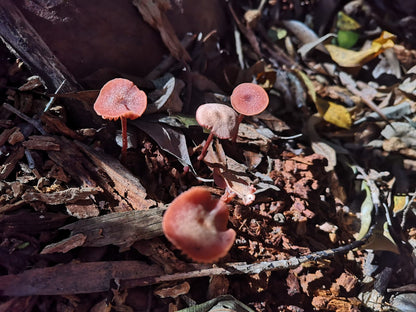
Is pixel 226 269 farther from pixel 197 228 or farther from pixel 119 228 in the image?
pixel 119 228

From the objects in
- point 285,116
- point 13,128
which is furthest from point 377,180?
point 13,128

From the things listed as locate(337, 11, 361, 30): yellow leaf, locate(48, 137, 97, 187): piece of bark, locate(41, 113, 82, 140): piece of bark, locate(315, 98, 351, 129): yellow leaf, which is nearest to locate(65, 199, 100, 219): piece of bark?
locate(48, 137, 97, 187): piece of bark

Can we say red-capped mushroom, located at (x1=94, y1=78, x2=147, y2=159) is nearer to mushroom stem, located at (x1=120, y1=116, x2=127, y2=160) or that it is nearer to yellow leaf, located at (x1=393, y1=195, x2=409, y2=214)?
mushroom stem, located at (x1=120, y1=116, x2=127, y2=160)

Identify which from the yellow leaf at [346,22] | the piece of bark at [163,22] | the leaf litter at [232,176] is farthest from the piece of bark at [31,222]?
the yellow leaf at [346,22]

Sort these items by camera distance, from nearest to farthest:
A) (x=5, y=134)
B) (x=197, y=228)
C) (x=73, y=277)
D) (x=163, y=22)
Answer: (x=197, y=228)
(x=73, y=277)
(x=5, y=134)
(x=163, y=22)

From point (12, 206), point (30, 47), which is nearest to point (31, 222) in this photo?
point (12, 206)

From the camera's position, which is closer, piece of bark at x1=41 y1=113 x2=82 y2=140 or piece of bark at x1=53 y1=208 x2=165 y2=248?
piece of bark at x1=53 y1=208 x2=165 y2=248

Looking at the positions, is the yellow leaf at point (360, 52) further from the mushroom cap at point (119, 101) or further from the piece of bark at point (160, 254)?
the piece of bark at point (160, 254)
